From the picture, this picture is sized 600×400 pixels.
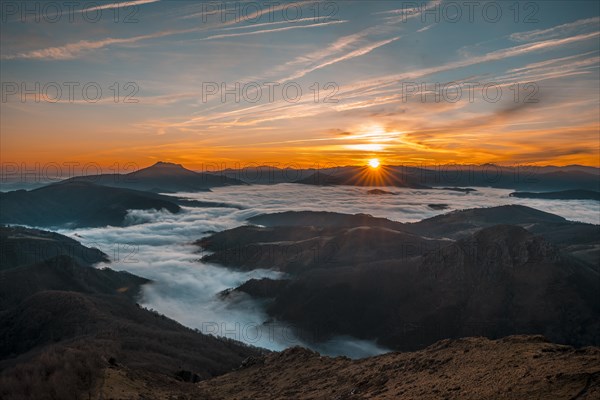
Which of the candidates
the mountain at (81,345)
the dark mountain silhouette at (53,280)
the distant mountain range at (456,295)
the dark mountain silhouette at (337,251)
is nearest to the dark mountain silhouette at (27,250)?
the dark mountain silhouette at (53,280)

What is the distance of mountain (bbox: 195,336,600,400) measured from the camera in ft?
41.4

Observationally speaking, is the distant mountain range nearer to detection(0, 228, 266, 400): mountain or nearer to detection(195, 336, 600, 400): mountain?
detection(0, 228, 266, 400): mountain

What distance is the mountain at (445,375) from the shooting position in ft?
41.4

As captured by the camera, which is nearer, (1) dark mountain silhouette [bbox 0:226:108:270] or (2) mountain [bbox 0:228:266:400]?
(2) mountain [bbox 0:228:266:400]

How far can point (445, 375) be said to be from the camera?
1678 centimetres

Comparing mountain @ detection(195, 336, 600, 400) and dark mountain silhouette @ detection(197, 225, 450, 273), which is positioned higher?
mountain @ detection(195, 336, 600, 400)

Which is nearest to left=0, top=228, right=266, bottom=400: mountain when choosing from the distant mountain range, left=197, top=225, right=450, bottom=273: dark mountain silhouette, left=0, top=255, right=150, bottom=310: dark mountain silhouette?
left=0, top=255, right=150, bottom=310: dark mountain silhouette

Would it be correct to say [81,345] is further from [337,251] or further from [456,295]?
[337,251]

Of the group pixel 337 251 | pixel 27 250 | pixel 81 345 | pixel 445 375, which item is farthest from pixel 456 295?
pixel 27 250

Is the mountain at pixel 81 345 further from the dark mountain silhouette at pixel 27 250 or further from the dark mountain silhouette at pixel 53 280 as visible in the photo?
the dark mountain silhouette at pixel 27 250

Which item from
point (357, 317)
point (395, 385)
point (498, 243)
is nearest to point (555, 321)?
point (498, 243)

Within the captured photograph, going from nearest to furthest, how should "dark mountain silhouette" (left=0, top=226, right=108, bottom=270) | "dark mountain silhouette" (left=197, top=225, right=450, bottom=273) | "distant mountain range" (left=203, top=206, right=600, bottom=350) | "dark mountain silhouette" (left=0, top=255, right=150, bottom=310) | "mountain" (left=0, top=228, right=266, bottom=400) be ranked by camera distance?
"mountain" (left=0, top=228, right=266, bottom=400) < "dark mountain silhouette" (left=0, top=255, right=150, bottom=310) < "distant mountain range" (left=203, top=206, right=600, bottom=350) < "dark mountain silhouette" (left=0, top=226, right=108, bottom=270) < "dark mountain silhouette" (left=197, top=225, right=450, bottom=273)

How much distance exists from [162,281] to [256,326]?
5828 cm

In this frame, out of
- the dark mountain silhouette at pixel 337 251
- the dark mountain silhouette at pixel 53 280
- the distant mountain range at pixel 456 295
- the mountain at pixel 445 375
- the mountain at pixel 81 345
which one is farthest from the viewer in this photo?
the dark mountain silhouette at pixel 337 251
